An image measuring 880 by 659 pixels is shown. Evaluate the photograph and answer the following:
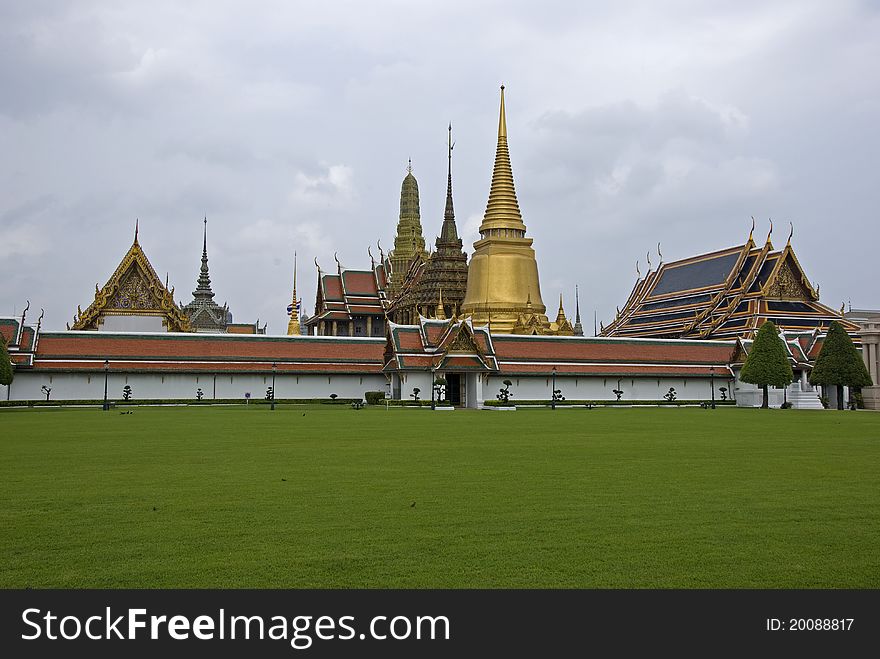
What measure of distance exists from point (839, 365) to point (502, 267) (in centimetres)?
2162

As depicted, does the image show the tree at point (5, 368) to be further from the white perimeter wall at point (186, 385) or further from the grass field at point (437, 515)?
the grass field at point (437, 515)

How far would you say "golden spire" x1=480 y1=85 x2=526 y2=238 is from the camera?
5734cm

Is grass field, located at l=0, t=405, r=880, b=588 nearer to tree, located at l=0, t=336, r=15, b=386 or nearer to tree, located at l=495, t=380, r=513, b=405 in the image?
tree, located at l=0, t=336, r=15, b=386

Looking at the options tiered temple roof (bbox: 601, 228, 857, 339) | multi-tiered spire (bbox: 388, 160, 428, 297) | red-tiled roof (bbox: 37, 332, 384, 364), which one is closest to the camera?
red-tiled roof (bbox: 37, 332, 384, 364)

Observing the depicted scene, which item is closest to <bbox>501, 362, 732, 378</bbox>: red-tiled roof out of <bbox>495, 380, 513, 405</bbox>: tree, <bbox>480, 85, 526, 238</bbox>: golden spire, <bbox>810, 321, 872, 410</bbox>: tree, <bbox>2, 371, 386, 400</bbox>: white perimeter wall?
<bbox>495, 380, 513, 405</bbox>: tree

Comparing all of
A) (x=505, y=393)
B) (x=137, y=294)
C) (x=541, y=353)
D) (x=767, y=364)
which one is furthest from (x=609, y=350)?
(x=137, y=294)

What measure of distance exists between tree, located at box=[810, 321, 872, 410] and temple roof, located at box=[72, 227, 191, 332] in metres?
32.4

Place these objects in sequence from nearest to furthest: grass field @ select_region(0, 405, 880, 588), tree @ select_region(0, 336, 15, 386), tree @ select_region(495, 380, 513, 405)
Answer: grass field @ select_region(0, 405, 880, 588), tree @ select_region(0, 336, 15, 386), tree @ select_region(495, 380, 513, 405)

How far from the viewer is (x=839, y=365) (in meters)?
41.7

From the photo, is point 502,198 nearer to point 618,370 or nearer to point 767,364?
point 618,370

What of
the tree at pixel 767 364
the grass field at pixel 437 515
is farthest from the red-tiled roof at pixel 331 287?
the grass field at pixel 437 515
